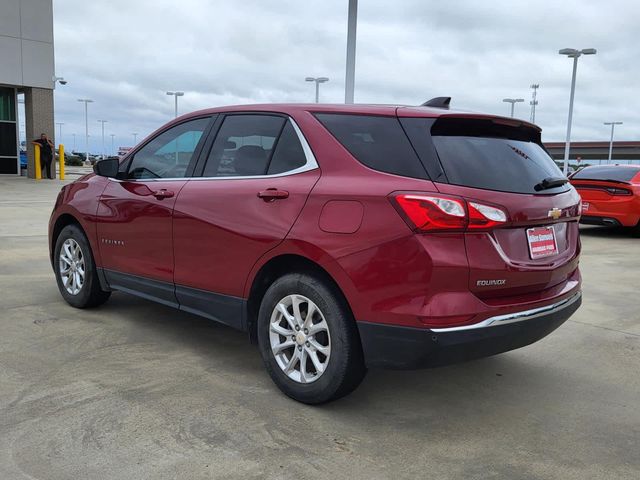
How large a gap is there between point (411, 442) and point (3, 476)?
6.13ft

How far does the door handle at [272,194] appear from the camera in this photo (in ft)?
11.0

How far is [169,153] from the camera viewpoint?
4391mm

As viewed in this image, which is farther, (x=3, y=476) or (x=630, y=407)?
(x=630, y=407)

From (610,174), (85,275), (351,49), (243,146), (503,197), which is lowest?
(85,275)

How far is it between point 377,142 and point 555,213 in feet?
3.52

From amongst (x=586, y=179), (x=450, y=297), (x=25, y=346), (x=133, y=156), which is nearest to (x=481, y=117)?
(x=450, y=297)

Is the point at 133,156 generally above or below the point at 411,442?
above

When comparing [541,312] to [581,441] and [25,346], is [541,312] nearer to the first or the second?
[581,441]

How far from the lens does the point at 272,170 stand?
3549mm

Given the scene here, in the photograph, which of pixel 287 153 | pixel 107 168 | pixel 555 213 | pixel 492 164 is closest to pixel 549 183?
pixel 555 213

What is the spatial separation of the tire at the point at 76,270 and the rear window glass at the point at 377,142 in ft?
8.74

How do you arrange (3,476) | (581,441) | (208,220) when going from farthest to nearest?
1. (208,220)
2. (581,441)
3. (3,476)

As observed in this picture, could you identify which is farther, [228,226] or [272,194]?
[228,226]

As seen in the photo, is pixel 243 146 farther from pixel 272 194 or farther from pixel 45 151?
pixel 45 151
